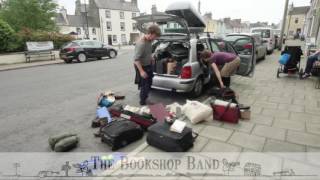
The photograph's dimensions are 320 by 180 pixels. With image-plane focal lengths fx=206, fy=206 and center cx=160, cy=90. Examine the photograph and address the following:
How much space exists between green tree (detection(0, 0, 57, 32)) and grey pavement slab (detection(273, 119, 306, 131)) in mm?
23775

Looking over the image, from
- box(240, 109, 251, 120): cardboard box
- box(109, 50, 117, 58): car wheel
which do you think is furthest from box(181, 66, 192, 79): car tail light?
box(109, 50, 117, 58): car wheel

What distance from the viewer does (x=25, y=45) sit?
1502cm

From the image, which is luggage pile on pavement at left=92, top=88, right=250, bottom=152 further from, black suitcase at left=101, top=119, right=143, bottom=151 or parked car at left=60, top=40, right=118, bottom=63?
parked car at left=60, top=40, right=118, bottom=63

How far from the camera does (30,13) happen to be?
21.2 metres

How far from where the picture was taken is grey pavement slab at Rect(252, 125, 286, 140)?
323cm

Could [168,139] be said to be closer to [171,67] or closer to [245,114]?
[245,114]

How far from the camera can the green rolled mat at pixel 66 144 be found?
301 centimetres

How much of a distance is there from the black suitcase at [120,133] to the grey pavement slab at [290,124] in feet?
7.94

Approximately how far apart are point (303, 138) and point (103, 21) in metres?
40.5

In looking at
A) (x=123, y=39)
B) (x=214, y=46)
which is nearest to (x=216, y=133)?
(x=214, y=46)

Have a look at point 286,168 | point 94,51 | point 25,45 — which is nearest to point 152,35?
point 286,168

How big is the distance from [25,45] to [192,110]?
15723mm

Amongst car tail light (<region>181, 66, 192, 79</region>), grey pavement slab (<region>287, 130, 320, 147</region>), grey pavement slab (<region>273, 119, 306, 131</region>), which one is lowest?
grey pavement slab (<region>287, 130, 320, 147</region>)

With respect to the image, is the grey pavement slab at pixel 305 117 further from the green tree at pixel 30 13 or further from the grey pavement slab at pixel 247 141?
the green tree at pixel 30 13
